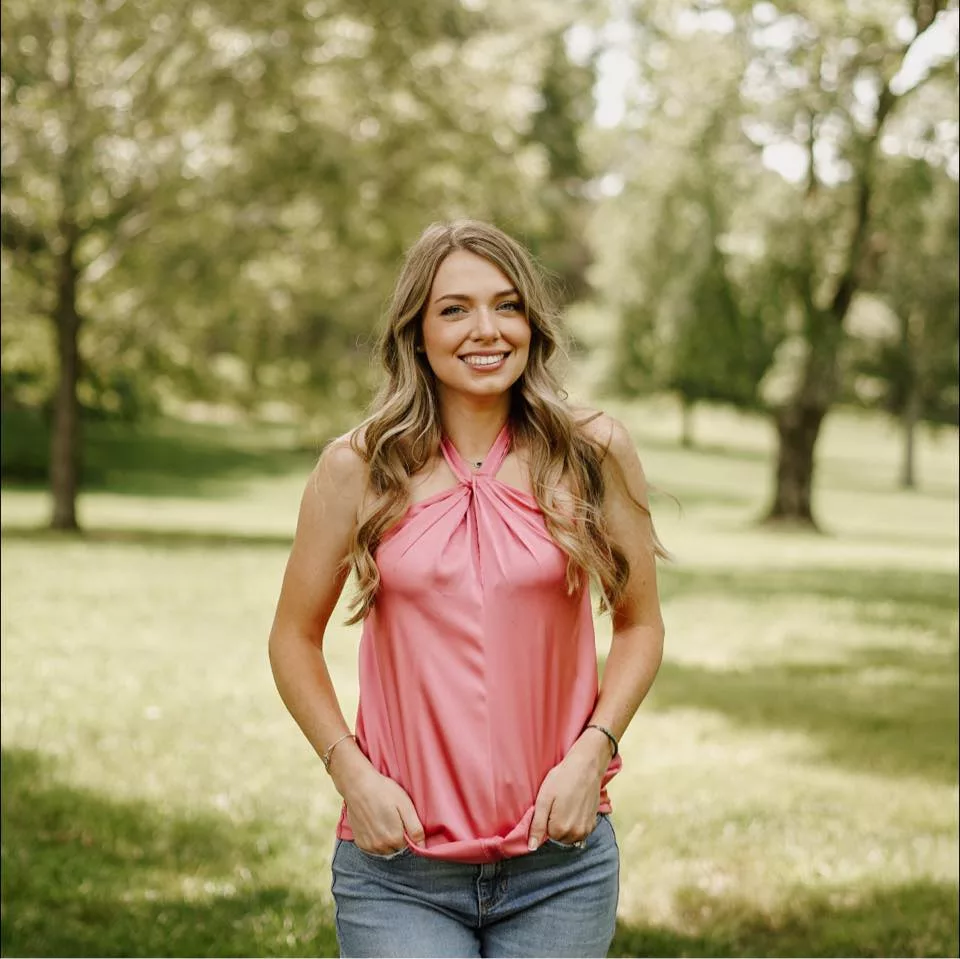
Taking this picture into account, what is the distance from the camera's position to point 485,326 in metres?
2.86

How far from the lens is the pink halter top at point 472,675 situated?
2.67 metres

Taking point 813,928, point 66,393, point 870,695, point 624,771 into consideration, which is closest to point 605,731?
point 813,928

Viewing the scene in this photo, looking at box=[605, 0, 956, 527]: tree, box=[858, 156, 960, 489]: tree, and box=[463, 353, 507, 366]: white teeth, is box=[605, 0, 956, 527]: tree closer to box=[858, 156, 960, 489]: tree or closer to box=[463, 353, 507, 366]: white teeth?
box=[858, 156, 960, 489]: tree

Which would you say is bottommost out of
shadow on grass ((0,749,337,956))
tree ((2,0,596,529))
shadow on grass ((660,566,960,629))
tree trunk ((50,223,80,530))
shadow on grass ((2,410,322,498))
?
shadow on grass ((2,410,322,498))

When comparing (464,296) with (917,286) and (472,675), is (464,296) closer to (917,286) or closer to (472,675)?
(472,675)

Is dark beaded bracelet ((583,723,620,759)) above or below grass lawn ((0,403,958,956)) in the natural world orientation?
above

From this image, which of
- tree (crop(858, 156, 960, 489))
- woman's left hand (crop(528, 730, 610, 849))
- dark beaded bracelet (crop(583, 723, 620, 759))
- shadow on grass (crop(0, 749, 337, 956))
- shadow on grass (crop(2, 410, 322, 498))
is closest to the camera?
woman's left hand (crop(528, 730, 610, 849))

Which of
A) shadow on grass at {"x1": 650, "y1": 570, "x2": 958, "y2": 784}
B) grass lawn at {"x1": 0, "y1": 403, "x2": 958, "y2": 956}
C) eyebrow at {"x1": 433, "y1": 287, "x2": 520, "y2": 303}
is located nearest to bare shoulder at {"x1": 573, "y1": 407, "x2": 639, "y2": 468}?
eyebrow at {"x1": 433, "y1": 287, "x2": 520, "y2": 303}

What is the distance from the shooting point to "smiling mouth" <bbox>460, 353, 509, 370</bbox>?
9.48ft

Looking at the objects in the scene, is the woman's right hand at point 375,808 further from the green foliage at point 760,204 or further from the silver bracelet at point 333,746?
the green foliage at point 760,204

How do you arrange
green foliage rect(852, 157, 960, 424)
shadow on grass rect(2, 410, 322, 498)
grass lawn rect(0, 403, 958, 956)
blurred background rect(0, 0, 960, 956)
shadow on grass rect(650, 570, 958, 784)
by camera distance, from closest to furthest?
grass lawn rect(0, 403, 958, 956), blurred background rect(0, 0, 960, 956), shadow on grass rect(650, 570, 958, 784), green foliage rect(852, 157, 960, 424), shadow on grass rect(2, 410, 322, 498)

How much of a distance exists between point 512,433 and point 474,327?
233 mm

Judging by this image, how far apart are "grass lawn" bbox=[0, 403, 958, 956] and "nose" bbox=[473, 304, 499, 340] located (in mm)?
2413

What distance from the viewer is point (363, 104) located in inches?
843
